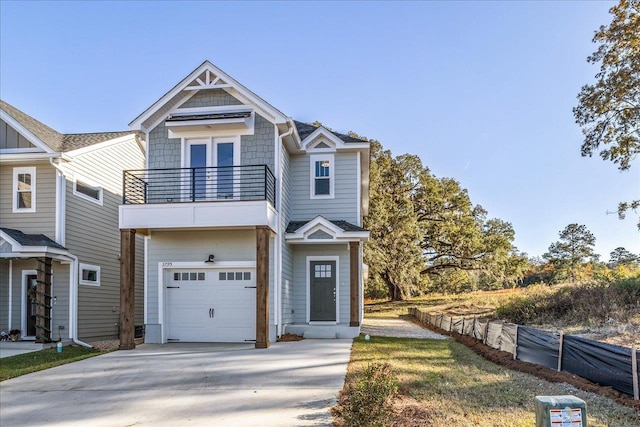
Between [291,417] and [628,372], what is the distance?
4776 millimetres

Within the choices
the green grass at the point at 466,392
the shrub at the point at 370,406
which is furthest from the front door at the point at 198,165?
the shrub at the point at 370,406

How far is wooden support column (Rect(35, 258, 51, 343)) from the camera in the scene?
48.1 ft

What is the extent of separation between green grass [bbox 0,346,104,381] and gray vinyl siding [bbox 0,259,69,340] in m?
1.01

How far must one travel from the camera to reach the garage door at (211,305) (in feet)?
46.6

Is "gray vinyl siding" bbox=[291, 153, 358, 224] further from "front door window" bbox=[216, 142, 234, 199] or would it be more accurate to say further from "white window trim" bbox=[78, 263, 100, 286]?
"white window trim" bbox=[78, 263, 100, 286]

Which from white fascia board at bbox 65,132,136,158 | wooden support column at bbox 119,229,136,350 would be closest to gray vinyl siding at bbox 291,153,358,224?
wooden support column at bbox 119,229,136,350

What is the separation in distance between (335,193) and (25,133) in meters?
9.42

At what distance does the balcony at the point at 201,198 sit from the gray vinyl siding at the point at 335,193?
223 cm

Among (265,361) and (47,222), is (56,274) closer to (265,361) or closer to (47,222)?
(47,222)

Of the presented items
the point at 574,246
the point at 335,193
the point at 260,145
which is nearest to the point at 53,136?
the point at 260,145

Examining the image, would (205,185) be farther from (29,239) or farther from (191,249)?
(29,239)

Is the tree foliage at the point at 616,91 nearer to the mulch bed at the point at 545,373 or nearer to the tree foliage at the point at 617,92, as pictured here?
the tree foliage at the point at 617,92

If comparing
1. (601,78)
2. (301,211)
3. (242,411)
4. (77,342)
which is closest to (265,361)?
(242,411)

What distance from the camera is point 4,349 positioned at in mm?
14406
